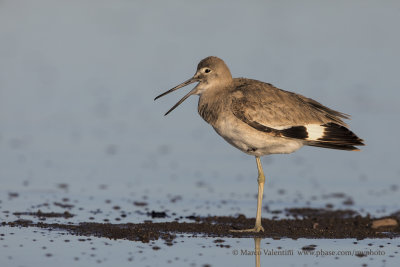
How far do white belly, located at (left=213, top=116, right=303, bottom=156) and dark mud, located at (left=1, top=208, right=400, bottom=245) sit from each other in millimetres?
956

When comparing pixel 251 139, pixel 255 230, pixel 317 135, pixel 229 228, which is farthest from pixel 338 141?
pixel 229 228

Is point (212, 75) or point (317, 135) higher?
point (212, 75)

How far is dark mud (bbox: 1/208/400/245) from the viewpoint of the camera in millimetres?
8367

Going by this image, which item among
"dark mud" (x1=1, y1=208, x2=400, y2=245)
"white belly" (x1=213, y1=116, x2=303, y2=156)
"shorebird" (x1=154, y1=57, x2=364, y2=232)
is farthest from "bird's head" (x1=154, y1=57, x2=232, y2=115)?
"dark mud" (x1=1, y1=208, x2=400, y2=245)

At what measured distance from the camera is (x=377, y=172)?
40.6ft

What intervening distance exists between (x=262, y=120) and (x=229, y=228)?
134 cm

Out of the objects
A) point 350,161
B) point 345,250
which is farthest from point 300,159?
→ point 345,250

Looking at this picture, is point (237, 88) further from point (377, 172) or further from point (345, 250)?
point (377, 172)

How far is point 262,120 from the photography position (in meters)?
9.04

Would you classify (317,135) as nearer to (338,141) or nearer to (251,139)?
(338,141)

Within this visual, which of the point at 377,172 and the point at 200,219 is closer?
the point at 200,219

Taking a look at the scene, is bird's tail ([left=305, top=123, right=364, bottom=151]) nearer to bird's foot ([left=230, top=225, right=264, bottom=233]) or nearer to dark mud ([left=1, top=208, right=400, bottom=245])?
dark mud ([left=1, top=208, right=400, bottom=245])

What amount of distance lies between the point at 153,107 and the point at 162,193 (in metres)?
4.73

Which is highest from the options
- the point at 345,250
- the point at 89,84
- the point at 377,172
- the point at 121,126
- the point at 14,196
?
the point at 89,84
